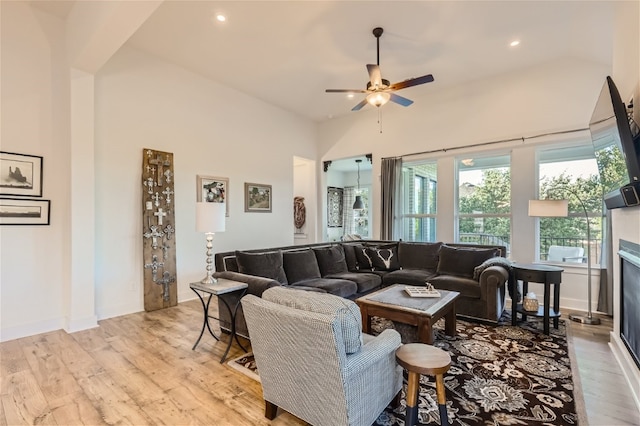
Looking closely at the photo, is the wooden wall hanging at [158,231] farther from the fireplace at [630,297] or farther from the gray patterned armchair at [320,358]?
the fireplace at [630,297]

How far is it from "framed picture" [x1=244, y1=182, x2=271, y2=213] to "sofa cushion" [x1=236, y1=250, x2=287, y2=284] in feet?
7.31

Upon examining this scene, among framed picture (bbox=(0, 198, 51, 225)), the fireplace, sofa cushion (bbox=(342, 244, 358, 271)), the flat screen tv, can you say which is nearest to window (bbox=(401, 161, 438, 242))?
sofa cushion (bbox=(342, 244, 358, 271))

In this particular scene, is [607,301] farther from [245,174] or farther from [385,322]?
[245,174]

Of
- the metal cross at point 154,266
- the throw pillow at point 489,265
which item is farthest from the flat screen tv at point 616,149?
the metal cross at point 154,266

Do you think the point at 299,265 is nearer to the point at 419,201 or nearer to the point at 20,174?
the point at 419,201

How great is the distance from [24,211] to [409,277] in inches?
183

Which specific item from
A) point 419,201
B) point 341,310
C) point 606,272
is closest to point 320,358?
point 341,310

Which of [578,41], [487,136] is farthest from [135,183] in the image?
[578,41]

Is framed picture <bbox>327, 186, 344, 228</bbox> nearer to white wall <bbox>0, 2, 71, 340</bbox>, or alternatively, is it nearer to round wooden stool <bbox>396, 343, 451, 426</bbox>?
white wall <bbox>0, 2, 71, 340</bbox>

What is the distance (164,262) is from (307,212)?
12.3 feet

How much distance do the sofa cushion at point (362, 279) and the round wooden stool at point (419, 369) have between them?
225cm

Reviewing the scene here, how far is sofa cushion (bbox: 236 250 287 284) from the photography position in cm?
351

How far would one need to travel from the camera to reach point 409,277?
424cm

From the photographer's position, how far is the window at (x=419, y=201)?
596 cm
